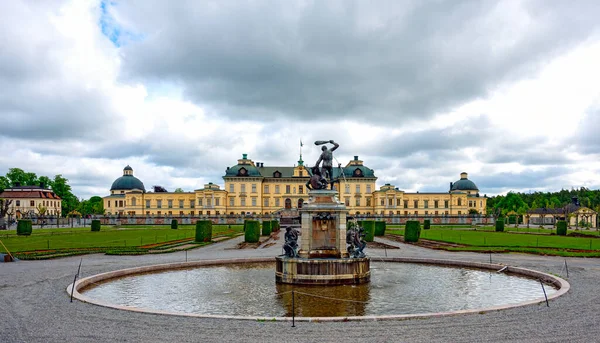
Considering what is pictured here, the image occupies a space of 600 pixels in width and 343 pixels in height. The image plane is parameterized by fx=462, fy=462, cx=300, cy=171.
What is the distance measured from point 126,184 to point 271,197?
36447mm

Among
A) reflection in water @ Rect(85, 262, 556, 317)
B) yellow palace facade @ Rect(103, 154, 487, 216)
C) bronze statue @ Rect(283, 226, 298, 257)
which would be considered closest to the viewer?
reflection in water @ Rect(85, 262, 556, 317)

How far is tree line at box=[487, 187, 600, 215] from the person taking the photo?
400 feet

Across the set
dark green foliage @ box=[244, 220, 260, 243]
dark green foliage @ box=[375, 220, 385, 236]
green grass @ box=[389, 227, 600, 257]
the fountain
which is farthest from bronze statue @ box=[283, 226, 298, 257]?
dark green foliage @ box=[375, 220, 385, 236]

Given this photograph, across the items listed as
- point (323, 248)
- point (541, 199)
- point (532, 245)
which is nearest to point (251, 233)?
point (323, 248)

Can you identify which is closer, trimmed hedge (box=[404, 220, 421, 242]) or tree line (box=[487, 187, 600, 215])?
trimmed hedge (box=[404, 220, 421, 242])

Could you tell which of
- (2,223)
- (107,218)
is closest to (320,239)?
(2,223)

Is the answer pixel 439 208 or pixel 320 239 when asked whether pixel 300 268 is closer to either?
pixel 320 239

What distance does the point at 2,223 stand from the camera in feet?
212

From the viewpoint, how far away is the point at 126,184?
113m

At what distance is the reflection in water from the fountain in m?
0.54

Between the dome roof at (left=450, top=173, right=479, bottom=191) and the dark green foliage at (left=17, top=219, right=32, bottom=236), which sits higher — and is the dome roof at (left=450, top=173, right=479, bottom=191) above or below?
above

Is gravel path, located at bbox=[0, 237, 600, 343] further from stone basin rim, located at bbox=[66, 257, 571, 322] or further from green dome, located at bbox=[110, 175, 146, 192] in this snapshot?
green dome, located at bbox=[110, 175, 146, 192]

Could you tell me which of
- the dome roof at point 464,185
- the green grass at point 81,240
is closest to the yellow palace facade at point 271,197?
the dome roof at point 464,185

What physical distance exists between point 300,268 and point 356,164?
94297 mm
